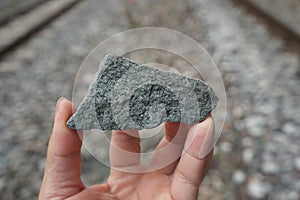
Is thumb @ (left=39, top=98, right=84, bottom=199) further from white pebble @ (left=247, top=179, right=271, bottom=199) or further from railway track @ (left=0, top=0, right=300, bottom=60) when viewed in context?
railway track @ (left=0, top=0, right=300, bottom=60)

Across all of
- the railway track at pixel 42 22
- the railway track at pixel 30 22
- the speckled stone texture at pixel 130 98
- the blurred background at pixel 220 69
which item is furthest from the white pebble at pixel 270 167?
the railway track at pixel 30 22

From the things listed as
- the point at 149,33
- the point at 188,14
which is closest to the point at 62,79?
the point at 149,33

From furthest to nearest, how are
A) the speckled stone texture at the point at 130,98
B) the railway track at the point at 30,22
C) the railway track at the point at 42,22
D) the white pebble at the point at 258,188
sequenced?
the railway track at the point at 30,22, the railway track at the point at 42,22, the white pebble at the point at 258,188, the speckled stone texture at the point at 130,98

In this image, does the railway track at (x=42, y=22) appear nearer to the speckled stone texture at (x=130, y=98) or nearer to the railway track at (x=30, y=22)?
the railway track at (x=30, y=22)

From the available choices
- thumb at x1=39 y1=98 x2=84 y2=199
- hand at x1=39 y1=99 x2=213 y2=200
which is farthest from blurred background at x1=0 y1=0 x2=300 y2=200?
thumb at x1=39 y1=98 x2=84 y2=199

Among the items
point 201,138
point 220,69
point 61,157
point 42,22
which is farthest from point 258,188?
point 42,22
